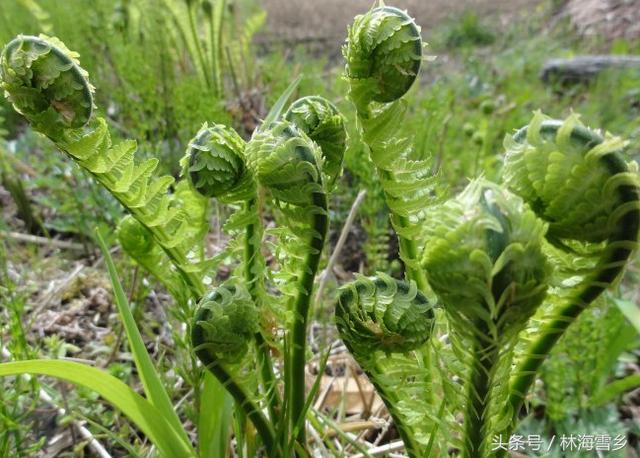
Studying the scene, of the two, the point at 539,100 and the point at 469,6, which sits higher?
the point at 469,6

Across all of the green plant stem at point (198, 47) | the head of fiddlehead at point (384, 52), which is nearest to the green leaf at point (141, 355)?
the head of fiddlehead at point (384, 52)

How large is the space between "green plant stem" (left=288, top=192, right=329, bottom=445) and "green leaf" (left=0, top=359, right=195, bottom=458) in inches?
6.7

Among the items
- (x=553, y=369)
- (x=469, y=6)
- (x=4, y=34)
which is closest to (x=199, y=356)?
(x=553, y=369)

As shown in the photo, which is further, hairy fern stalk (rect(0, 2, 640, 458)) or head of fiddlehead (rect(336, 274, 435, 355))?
head of fiddlehead (rect(336, 274, 435, 355))

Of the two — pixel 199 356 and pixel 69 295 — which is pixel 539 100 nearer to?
pixel 69 295

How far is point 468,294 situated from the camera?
546 millimetres

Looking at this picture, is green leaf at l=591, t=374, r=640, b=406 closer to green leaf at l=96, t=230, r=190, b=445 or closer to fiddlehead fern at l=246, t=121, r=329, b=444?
fiddlehead fern at l=246, t=121, r=329, b=444

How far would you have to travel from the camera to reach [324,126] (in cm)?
83

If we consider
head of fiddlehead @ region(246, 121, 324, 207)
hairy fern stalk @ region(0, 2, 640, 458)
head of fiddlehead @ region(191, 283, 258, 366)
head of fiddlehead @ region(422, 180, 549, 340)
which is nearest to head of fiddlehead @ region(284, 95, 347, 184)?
hairy fern stalk @ region(0, 2, 640, 458)

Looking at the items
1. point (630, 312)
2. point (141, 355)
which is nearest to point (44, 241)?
point (141, 355)

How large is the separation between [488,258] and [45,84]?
1.77 ft

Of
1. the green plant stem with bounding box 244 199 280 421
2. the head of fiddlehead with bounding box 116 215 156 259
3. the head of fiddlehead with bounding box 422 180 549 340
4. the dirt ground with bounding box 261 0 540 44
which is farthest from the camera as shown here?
the dirt ground with bounding box 261 0 540 44

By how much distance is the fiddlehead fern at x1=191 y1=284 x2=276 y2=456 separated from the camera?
73 cm

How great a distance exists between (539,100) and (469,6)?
12.0 feet
